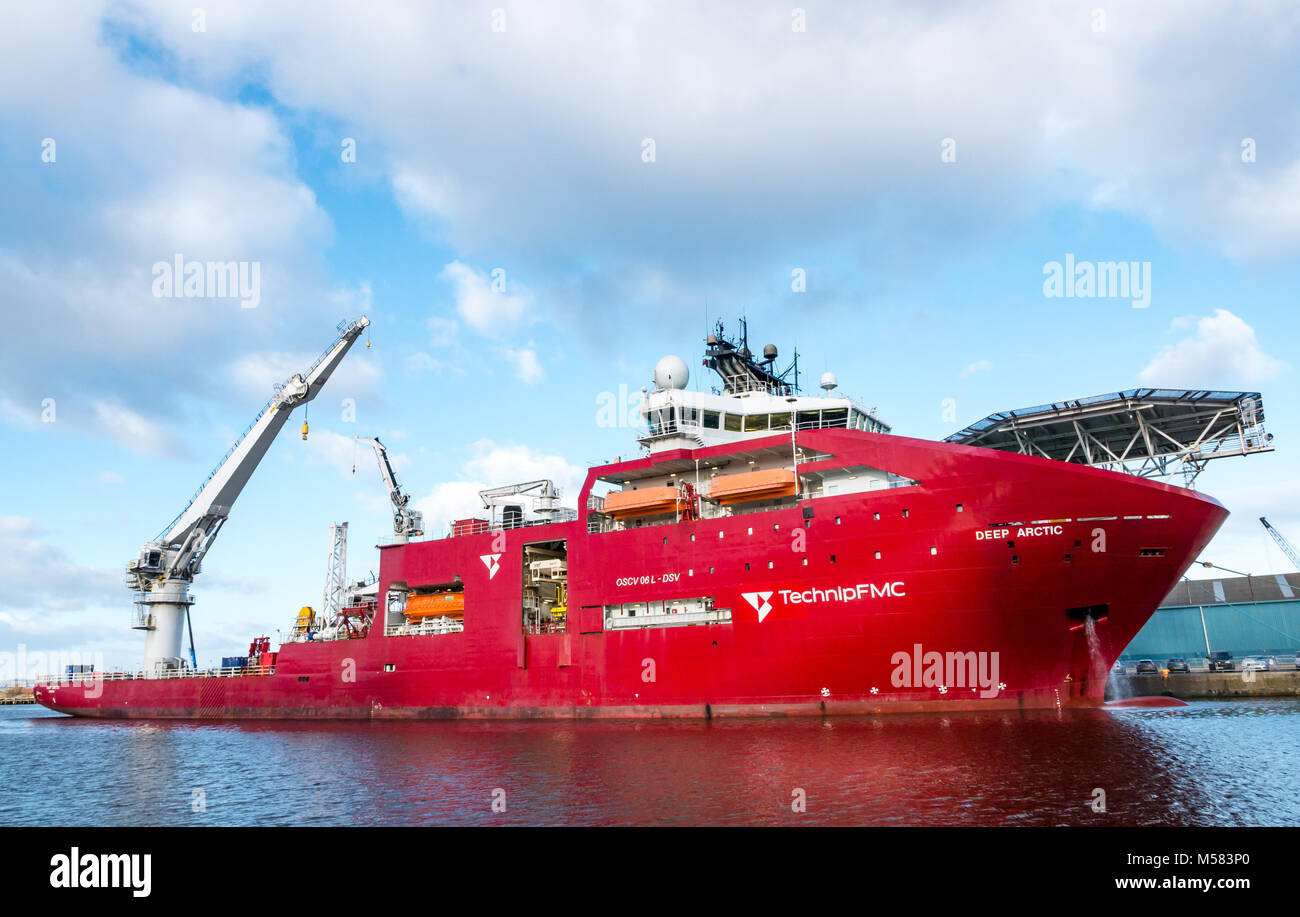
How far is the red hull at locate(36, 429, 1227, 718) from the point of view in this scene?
22109mm

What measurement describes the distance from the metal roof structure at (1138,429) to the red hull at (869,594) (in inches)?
135

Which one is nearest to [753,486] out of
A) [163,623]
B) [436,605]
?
[436,605]

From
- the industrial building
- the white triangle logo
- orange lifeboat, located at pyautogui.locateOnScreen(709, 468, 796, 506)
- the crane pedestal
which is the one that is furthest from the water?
the industrial building

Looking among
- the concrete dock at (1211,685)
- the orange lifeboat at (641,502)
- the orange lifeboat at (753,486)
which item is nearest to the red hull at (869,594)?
the orange lifeboat at (753,486)

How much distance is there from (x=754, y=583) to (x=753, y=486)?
10.1ft

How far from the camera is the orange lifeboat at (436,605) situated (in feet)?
106

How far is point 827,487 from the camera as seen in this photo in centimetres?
2598

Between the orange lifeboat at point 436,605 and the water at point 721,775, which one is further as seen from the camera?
the orange lifeboat at point 436,605

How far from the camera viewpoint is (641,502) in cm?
2844

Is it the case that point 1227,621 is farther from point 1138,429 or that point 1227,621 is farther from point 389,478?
point 389,478

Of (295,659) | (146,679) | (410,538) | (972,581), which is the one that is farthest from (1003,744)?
(146,679)

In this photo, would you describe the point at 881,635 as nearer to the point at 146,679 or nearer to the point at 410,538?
the point at 410,538

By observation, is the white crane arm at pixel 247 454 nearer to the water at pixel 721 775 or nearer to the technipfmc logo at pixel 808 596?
the water at pixel 721 775
